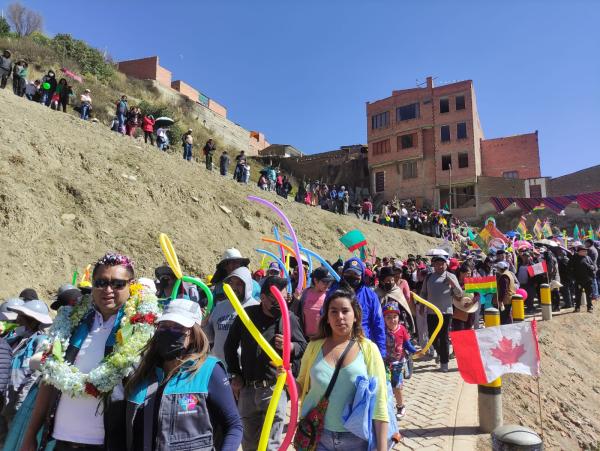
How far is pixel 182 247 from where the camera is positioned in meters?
14.7

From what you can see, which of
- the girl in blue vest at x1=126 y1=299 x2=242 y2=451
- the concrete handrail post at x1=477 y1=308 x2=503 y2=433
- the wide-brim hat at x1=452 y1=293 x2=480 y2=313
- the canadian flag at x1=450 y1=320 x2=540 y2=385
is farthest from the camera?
the wide-brim hat at x1=452 y1=293 x2=480 y2=313

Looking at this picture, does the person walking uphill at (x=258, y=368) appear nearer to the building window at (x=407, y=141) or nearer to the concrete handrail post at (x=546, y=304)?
the concrete handrail post at (x=546, y=304)

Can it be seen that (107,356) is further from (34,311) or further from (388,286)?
(388,286)

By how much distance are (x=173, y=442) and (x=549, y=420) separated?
25.4 ft

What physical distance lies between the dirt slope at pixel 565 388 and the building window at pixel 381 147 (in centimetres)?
3559

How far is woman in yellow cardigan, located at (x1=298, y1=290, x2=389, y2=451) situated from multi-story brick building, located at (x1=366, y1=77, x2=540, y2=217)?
43.0m

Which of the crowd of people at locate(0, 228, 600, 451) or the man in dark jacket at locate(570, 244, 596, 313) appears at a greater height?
the man in dark jacket at locate(570, 244, 596, 313)

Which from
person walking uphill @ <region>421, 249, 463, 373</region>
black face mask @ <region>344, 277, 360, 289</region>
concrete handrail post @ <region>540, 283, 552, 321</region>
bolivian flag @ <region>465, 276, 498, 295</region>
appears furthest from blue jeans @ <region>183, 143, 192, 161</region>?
Result: black face mask @ <region>344, 277, 360, 289</region>

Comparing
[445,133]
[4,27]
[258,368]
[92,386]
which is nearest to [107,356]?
[92,386]

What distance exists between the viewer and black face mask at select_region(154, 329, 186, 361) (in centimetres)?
223

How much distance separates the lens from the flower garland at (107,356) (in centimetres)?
223

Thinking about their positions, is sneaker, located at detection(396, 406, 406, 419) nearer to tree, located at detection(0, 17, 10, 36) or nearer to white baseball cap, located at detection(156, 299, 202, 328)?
white baseball cap, located at detection(156, 299, 202, 328)

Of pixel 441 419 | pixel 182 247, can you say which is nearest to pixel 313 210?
pixel 182 247

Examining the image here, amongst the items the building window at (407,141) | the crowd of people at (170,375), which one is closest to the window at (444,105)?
the building window at (407,141)
